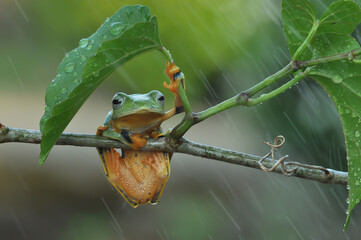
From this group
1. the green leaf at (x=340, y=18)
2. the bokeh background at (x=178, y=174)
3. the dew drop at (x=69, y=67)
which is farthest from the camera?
the bokeh background at (x=178, y=174)

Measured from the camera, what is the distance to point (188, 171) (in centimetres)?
606

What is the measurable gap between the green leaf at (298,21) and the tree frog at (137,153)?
17cm

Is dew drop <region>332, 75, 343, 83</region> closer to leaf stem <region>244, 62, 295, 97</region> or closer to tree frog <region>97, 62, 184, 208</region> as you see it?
leaf stem <region>244, 62, 295, 97</region>

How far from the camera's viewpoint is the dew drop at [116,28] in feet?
1.66

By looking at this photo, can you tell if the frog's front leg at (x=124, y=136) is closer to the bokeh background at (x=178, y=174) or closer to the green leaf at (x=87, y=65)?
the green leaf at (x=87, y=65)

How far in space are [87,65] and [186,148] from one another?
164 mm

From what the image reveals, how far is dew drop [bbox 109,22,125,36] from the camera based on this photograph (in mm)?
506

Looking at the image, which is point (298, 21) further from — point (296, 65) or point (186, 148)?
point (186, 148)

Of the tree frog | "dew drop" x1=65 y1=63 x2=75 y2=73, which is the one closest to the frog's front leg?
the tree frog

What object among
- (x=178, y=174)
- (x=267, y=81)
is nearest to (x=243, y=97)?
(x=267, y=81)

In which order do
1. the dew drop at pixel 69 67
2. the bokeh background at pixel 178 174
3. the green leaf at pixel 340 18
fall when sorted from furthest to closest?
the bokeh background at pixel 178 174 < the green leaf at pixel 340 18 < the dew drop at pixel 69 67

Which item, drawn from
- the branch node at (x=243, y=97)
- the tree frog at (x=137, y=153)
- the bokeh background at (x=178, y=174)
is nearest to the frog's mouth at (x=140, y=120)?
the tree frog at (x=137, y=153)

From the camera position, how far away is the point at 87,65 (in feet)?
1.62

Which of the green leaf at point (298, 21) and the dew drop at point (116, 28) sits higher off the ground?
the dew drop at point (116, 28)
